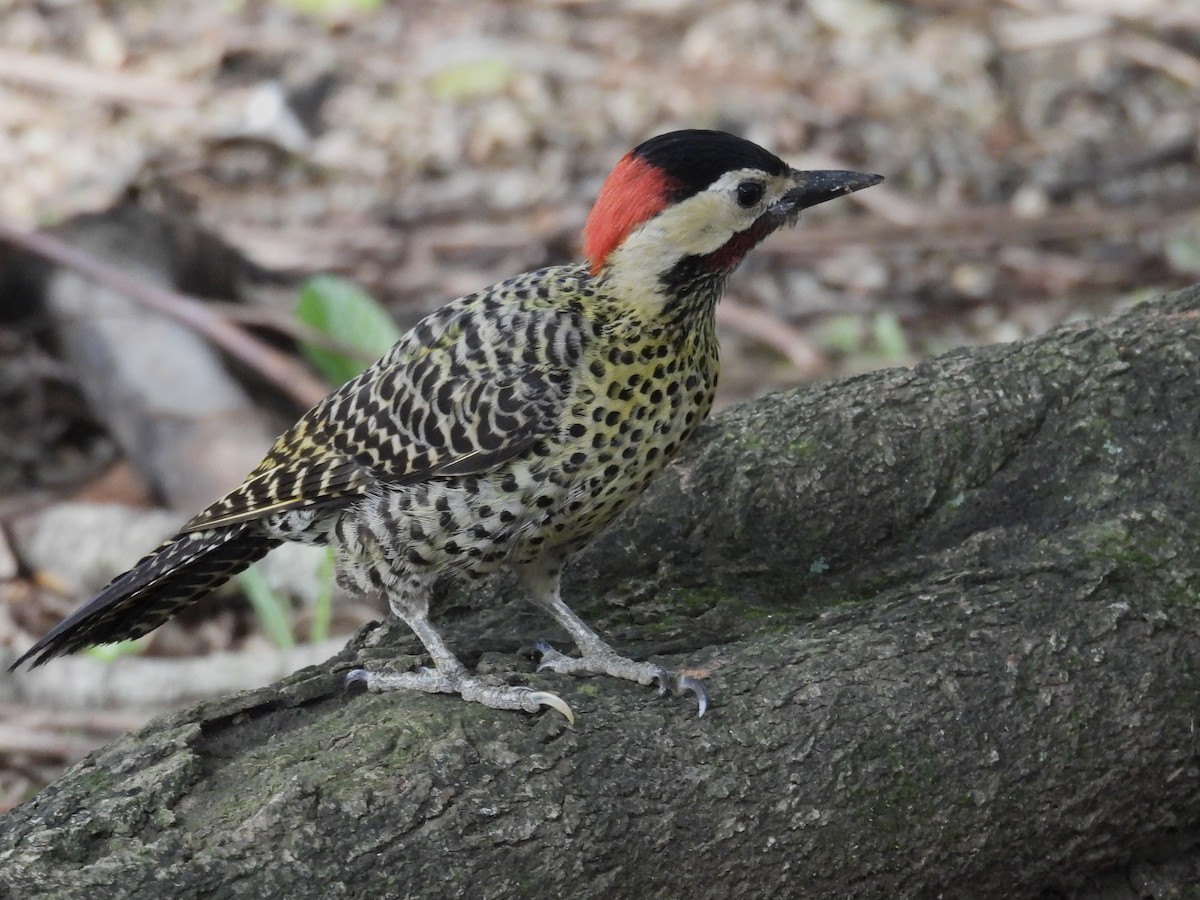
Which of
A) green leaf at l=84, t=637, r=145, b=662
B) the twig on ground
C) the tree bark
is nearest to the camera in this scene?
the tree bark

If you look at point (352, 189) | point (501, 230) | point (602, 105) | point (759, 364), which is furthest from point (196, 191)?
point (759, 364)

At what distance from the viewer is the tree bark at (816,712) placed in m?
2.92

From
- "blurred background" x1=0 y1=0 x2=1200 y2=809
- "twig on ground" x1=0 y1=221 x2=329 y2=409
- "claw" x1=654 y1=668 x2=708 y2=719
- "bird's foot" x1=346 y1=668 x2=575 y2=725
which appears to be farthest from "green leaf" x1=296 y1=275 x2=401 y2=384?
"claw" x1=654 y1=668 x2=708 y2=719

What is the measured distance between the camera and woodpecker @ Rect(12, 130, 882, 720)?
3.45m

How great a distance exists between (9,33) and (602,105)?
12.5 feet

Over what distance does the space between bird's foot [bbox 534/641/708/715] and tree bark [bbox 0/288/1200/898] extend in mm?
39

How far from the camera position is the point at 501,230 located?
849cm

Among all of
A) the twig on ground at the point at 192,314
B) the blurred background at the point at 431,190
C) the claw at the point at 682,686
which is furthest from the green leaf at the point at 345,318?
the claw at the point at 682,686

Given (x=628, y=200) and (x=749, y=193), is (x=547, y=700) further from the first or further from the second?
(x=749, y=193)

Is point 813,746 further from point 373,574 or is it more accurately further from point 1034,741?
point 373,574

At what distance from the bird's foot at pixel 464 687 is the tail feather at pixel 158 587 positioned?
0.63 metres

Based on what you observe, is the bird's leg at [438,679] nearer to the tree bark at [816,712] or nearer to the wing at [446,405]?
the tree bark at [816,712]

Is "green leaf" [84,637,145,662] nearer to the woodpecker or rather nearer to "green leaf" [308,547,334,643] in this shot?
"green leaf" [308,547,334,643]

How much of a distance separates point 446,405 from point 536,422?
271 millimetres
